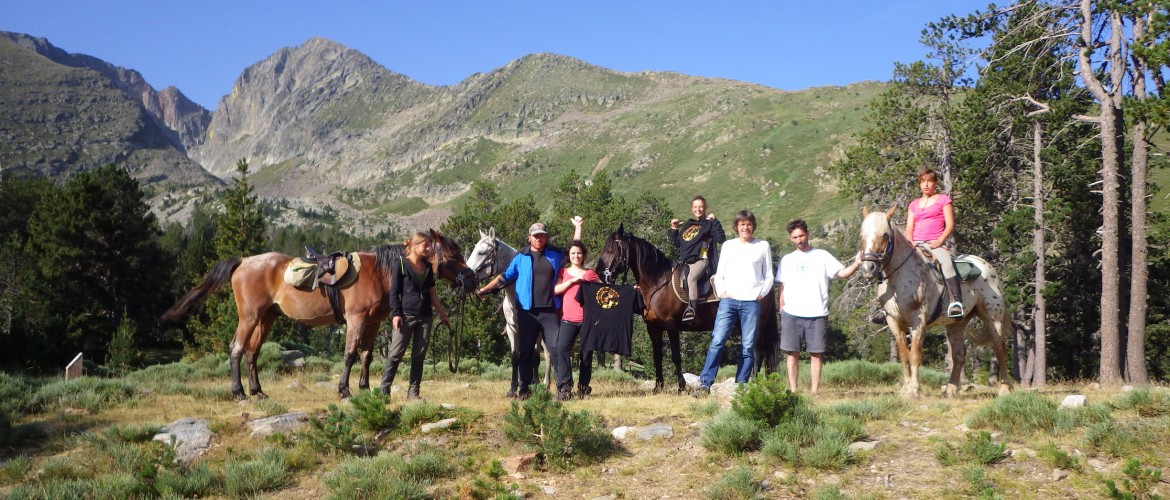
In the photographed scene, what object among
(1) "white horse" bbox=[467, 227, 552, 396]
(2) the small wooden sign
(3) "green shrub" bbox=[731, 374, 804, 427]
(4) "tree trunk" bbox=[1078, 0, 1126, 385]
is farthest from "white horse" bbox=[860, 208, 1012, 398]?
(2) the small wooden sign

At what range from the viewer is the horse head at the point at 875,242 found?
7.86m

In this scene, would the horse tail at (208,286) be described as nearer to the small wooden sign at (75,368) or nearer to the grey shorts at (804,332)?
the small wooden sign at (75,368)

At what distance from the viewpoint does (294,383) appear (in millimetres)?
12594

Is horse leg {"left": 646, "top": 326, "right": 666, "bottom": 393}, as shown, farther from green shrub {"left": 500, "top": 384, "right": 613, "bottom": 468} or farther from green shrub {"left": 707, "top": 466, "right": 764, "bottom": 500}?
green shrub {"left": 707, "top": 466, "right": 764, "bottom": 500}

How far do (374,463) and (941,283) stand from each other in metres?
6.70

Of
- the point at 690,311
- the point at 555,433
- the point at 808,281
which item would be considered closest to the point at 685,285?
the point at 690,311

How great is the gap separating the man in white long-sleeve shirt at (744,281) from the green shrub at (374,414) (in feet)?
12.5

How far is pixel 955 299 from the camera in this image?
861 centimetres

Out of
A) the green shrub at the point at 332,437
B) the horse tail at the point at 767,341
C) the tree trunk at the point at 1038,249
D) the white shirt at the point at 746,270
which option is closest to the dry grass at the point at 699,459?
the green shrub at the point at 332,437

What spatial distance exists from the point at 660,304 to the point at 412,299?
11.5 ft

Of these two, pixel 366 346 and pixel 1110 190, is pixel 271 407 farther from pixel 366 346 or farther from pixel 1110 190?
pixel 1110 190

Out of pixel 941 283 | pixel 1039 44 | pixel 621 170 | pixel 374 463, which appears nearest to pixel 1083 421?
pixel 941 283

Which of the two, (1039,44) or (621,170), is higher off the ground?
(621,170)

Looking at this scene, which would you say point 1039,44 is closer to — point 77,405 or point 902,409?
point 902,409
